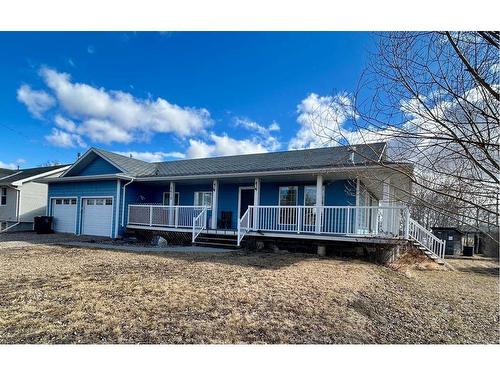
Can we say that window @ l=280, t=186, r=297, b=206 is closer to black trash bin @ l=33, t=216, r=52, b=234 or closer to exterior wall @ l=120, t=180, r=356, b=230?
exterior wall @ l=120, t=180, r=356, b=230

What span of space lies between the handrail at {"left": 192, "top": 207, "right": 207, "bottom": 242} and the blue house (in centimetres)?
4

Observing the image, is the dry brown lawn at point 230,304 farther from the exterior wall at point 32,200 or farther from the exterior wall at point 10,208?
the exterior wall at point 10,208

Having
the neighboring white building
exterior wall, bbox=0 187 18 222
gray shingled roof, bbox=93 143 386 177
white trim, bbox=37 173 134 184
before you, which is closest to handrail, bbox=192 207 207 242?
gray shingled roof, bbox=93 143 386 177

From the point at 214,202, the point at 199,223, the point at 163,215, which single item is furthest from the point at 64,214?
the point at 214,202

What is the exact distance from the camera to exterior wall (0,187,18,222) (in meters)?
20.1

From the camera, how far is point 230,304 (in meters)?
4.42

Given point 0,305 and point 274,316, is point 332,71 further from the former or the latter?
point 0,305

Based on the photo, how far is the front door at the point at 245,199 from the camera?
1359cm

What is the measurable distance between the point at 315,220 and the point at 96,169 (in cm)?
1195

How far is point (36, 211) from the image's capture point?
2103 centimetres

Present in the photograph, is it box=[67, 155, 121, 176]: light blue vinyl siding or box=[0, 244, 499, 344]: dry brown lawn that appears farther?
box=[67, 155, 121, 176]: light blue vinyl siding

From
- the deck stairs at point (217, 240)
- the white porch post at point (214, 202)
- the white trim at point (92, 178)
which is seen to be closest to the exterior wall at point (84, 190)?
the white trim at point (92, 178)

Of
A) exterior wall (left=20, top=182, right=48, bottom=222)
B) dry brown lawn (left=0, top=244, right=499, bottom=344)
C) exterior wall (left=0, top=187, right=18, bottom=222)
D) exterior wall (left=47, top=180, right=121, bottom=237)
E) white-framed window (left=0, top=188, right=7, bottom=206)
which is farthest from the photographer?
white-framed window (left=0, top=188, right=7, bottom=206)
